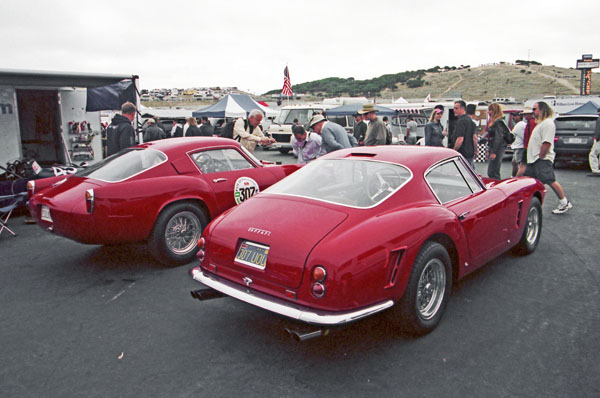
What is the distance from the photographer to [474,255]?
153 inches

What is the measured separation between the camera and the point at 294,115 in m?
20.5

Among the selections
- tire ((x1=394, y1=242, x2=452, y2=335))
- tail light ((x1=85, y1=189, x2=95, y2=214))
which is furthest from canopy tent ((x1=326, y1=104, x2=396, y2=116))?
tire ((x1=394, y1=242, x2=452, y2=335))

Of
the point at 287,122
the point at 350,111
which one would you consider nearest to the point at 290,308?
the point at 287,122

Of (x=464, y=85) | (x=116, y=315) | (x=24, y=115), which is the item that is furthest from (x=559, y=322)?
(x=464, y=85)

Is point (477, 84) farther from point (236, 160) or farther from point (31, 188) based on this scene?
point (31, 188)

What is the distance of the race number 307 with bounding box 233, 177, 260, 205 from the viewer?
569cm

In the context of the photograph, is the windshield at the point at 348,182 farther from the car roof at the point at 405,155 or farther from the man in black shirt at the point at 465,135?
the man in black shirt at the point at 465,135

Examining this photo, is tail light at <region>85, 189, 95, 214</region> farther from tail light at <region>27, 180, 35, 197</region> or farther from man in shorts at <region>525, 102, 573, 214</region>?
man in shorts at <region>525, 102, 573, 214</region>

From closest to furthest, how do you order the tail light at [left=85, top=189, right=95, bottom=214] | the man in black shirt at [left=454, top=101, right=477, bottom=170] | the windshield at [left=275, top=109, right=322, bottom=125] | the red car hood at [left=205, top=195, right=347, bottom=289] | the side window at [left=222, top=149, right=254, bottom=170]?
the red car hood at [left=205, top=195, right=347, bottom=289] < the tail light at [left=85, top=189, right=95, bottom=214] < the side window at [left=222, top=149, right=254, bottom=170] < the man in black shirt at [left=454, top=101, right=477, bottom=170] < the windshield at [left=275, top=109, right=322, bottom=125]

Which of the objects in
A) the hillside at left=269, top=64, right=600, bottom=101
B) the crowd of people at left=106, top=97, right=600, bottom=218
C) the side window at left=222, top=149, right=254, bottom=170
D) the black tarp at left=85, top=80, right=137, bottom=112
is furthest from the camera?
the hillside at left=269, top=64, right=600, bottom=101

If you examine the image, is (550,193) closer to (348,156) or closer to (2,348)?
(348,156)

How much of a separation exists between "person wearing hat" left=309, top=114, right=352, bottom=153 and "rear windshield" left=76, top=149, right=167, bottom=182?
116 inches

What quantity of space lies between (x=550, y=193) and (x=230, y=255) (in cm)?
856

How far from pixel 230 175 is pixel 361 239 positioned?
309 cm
